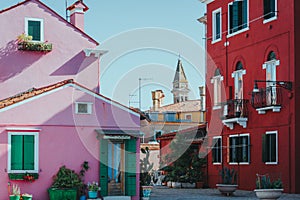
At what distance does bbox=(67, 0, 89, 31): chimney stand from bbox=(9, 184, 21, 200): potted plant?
10.9 metres

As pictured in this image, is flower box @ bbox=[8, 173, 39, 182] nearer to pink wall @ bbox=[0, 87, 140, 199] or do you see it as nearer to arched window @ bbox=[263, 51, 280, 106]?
pink wall @ bbox=[0, 87, 140, 199]

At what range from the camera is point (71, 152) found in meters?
22.1

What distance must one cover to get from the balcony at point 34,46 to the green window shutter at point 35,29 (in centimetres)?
39

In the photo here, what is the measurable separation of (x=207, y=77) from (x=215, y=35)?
86.2 inches

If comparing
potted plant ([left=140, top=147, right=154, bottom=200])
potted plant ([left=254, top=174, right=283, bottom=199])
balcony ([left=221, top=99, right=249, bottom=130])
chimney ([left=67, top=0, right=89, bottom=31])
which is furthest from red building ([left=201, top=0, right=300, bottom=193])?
chimney ([left=67, top=0, right=89, bottom=31])

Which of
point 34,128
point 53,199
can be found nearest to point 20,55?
point 34,128

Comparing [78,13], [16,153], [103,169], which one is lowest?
[103,169]

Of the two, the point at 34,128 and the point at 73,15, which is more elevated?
the point at 73,15

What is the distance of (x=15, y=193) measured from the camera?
2070 centimetres

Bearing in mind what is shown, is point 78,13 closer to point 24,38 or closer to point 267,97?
point 24,38

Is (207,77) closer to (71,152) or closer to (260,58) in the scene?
(260,58)

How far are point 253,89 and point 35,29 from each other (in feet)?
31.2

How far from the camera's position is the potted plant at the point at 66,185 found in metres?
21.2

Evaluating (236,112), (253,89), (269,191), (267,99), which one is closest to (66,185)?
(269,191)
